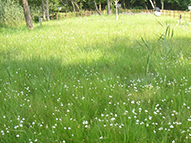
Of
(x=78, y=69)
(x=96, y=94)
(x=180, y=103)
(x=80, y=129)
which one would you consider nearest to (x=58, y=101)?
(x=96, y=94)

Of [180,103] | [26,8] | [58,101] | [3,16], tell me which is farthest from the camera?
[3,16]

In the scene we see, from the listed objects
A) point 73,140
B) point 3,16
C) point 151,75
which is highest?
point 3,16

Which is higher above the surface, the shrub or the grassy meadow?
the shrub

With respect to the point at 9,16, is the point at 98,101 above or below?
below

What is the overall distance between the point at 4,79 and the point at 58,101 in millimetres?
1793

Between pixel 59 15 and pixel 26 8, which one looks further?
pixel 59 15

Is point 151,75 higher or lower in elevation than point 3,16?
lower

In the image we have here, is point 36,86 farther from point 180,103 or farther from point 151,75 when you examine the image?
point 180,103

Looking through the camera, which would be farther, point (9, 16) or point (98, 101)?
point (9, 16)

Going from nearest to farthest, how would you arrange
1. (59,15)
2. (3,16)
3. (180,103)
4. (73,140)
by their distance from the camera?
(73,140), (180,103), (3,16), (59,15)

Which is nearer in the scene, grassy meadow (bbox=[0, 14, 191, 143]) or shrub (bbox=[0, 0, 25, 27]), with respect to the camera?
grassy meadow (bbox=[0, 14, 191, 143])

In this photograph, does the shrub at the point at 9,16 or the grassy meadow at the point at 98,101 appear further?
the shrub at the point at 9,16

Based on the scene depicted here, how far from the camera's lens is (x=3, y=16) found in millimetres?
14125

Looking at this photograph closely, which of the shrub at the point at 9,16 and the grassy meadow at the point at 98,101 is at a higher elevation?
the shrub at the point at 9,16
